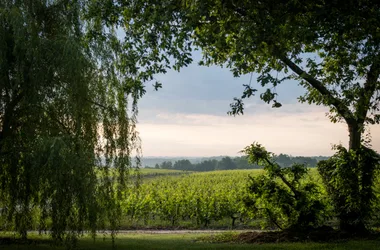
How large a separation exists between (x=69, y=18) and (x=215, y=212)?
1499 cm

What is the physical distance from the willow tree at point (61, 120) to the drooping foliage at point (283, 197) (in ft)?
18.1

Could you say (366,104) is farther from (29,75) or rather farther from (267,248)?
(29,75)

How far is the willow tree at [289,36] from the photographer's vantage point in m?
11.5

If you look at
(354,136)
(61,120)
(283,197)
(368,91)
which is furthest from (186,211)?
(61,120)

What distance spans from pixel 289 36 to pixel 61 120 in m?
7.07

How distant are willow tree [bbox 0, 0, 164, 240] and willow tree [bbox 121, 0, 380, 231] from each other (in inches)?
74.3

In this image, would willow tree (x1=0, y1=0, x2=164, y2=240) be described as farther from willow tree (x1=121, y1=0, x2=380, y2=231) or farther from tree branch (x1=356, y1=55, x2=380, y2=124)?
tree branch (x1=356, y1=55, x2=380, y2=124)

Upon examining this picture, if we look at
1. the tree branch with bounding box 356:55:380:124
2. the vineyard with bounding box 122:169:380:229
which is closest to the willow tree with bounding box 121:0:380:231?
the tree branch with bounding box 356:55:380:124

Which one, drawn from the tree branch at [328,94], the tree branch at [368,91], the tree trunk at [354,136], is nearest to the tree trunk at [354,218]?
the tree trunk at [354,136]

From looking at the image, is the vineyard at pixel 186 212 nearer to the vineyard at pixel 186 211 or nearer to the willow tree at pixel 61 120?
the vineyard at pixel 186 211

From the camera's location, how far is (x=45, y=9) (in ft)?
41.8

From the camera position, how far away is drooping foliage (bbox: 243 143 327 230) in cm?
1555

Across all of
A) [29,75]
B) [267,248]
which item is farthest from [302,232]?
[29,75]

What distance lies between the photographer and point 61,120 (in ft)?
38.8
